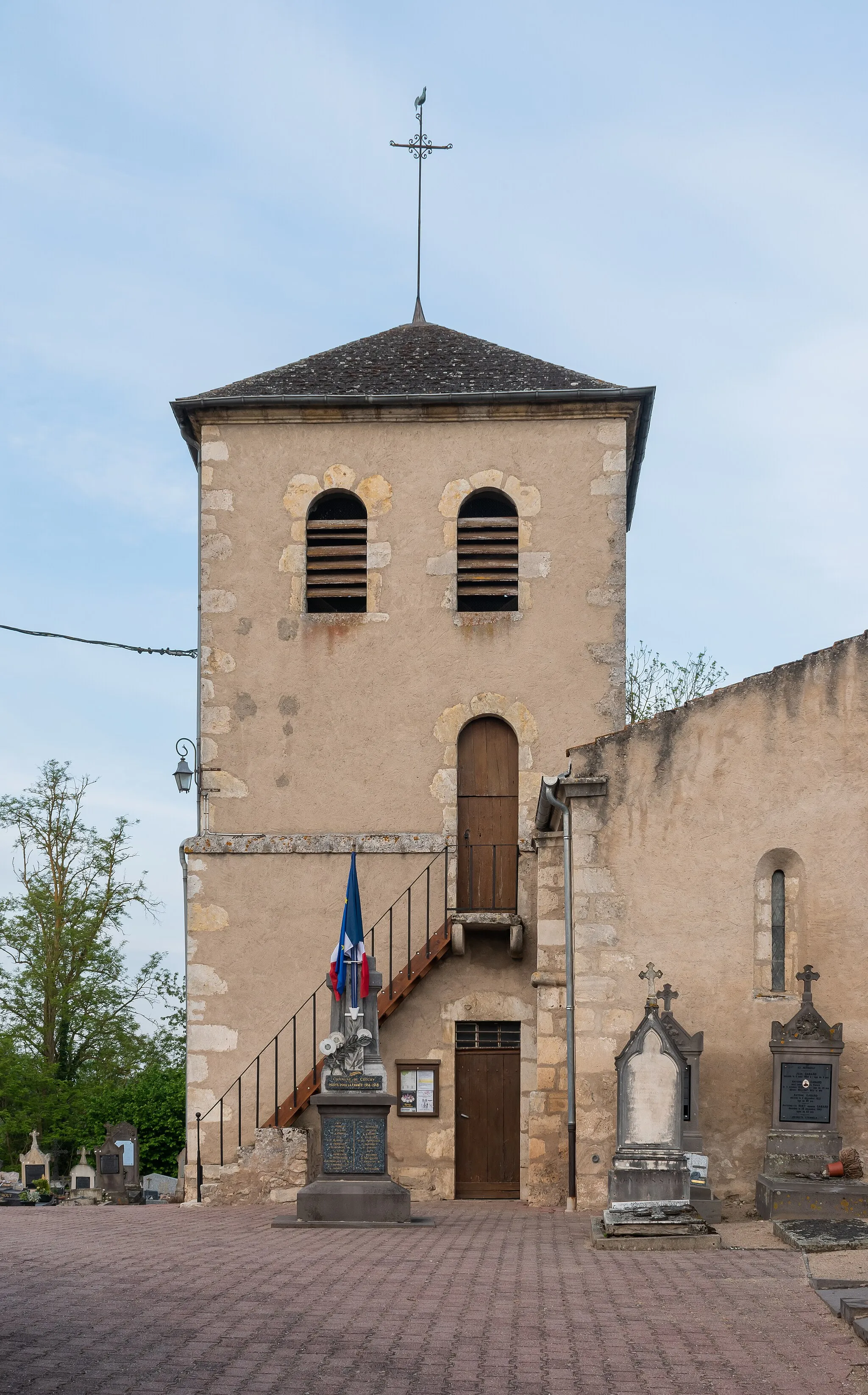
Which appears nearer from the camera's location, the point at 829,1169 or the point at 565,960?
the point at 829,1169

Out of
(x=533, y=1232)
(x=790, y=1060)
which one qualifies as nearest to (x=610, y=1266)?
(x=533, y=1232)

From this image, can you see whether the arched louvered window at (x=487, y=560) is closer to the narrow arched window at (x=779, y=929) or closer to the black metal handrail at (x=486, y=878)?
the black metal handrail at (x=486, y=878)

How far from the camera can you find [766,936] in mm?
14445

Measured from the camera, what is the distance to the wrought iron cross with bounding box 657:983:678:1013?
555 inches

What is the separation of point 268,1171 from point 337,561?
647 cm

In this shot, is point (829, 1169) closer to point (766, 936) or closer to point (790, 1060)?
point (790, 1060)

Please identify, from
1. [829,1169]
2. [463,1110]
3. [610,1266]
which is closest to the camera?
[610,1266]

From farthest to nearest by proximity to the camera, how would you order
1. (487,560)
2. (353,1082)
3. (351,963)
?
(487,560), (351,963), (353,1082)

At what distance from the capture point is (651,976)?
13805mm

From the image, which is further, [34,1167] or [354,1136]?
[34,1167]

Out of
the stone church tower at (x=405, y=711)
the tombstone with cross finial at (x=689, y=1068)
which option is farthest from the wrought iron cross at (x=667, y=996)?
the stone church tower at (x=405, y=711)

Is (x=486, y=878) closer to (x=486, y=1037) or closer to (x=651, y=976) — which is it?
(x=486, y=1037)

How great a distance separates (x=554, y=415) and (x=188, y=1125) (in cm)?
857

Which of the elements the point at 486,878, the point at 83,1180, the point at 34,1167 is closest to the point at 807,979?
the point at 486,878
